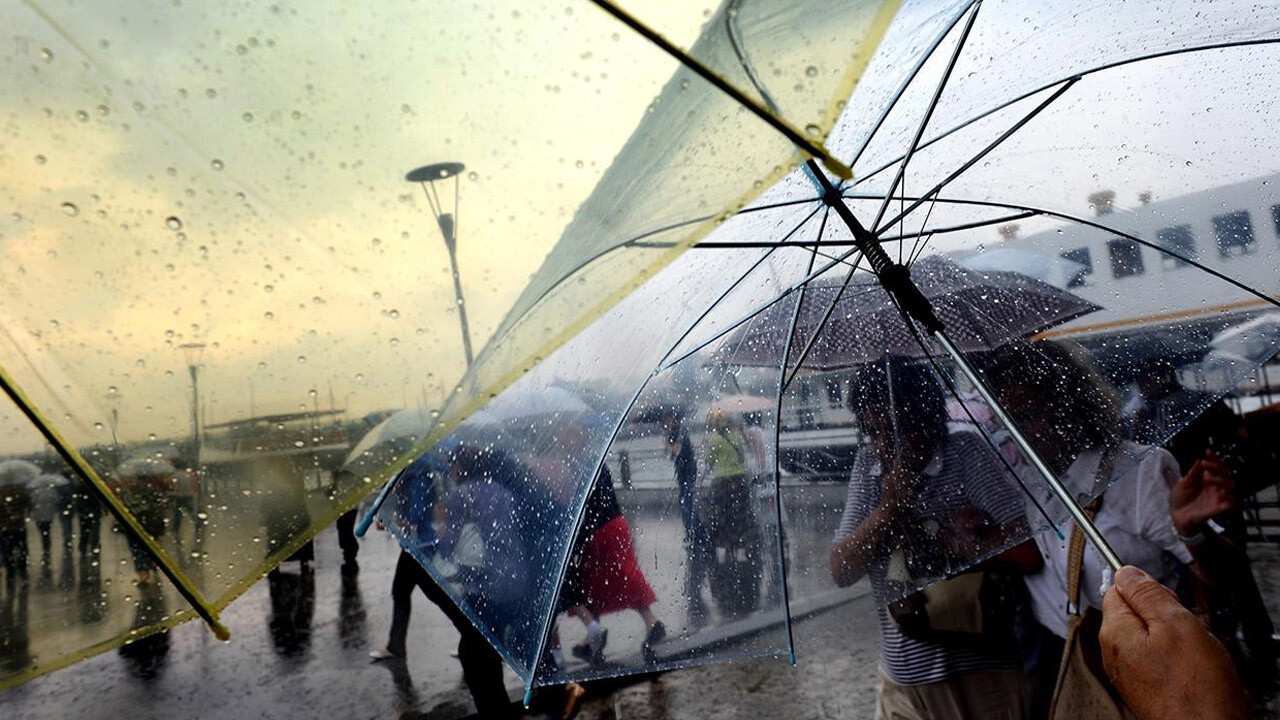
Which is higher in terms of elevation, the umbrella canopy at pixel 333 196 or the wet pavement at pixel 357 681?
the umbrella canopy at pixel 333 196

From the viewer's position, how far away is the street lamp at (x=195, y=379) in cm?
107

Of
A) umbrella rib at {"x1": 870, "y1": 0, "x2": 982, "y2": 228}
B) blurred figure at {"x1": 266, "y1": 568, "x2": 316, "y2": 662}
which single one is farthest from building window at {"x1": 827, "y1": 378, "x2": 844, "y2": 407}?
blurred figure at {"x1": 266, "y1": 568, "x2": 316, "y2": 662}

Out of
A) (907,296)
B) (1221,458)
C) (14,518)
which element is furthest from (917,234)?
(14,518)

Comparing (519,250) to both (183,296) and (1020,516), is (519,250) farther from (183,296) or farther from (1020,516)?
(1020,516)

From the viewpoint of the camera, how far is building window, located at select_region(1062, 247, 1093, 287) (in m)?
2.41

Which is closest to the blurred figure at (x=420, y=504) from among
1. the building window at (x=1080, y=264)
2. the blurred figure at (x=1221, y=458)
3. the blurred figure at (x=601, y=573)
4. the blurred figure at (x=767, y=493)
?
the blurred figure at (x=601, y=573)

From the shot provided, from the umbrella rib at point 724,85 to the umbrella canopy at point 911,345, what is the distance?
3.58ft

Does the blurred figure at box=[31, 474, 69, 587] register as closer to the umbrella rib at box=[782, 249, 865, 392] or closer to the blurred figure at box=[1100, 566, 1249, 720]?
the blurred figure at box=[1100, 566, 1249, 720]

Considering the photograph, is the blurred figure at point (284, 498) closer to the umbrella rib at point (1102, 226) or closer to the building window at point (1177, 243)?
the umbrella rib at point (1102, 226)

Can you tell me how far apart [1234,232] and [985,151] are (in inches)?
30.8

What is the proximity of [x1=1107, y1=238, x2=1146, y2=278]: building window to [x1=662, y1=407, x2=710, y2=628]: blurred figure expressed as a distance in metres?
1.36

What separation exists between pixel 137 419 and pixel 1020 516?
220 cm

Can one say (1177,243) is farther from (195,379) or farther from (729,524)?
(195,379)

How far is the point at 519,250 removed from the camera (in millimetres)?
1137
